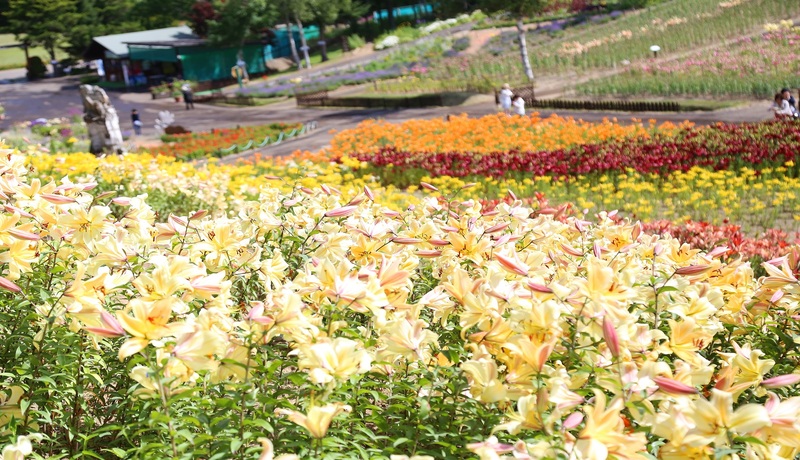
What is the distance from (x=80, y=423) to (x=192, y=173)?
711cm

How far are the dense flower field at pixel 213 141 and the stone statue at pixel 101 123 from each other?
3.88 ft

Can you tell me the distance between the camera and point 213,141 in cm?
2038

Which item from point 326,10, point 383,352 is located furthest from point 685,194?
point 326,10

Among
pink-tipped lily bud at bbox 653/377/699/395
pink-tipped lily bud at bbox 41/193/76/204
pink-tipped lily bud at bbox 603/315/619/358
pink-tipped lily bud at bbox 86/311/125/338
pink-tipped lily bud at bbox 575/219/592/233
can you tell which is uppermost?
pink-tipped lily bud at bbox 41/193/76/204

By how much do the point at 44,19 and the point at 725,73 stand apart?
58129 mm

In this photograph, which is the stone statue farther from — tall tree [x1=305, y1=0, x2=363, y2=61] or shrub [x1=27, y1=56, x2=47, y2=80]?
shrub [x1=27, y1=56, x2=47, y2=80]

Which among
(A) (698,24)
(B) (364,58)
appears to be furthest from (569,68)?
(B) (364,58)

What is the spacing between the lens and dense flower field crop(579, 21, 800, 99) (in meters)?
20.6

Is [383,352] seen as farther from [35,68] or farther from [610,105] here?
[35,68]

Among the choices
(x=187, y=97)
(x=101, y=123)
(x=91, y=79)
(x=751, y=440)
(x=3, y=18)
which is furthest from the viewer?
(x=3, y=18)

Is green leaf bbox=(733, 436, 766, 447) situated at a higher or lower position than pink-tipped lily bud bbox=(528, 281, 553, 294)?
lower

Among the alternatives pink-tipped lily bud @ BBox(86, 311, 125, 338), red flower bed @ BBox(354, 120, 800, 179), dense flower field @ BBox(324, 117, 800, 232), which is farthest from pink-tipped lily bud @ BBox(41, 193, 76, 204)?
red flower bed @ BBox(354, 120, 800, 179)

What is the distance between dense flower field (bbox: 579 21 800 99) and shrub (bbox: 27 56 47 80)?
50.8 metres

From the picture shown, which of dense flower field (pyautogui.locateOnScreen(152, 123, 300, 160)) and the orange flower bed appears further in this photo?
dense flower field (pyautogui.locateOnScreen(152, 123, 300, 160))
